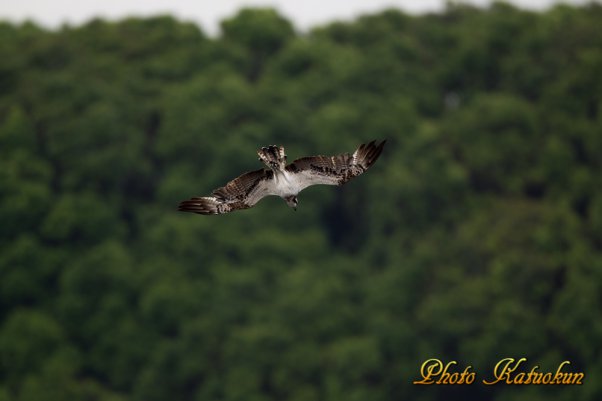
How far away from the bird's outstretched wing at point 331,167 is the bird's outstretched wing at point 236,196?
1.75ft

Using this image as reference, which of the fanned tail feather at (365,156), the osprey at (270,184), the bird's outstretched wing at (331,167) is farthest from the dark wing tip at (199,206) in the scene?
the fanned tail feather at (365,156)

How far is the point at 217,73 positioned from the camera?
73.1 m

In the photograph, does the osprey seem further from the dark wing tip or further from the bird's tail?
the bird's tail

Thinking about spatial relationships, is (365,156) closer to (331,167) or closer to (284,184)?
(331,167)

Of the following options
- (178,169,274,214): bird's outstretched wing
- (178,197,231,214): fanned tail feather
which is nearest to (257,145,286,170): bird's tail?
(178,169,274,214): bird's outstretched wing

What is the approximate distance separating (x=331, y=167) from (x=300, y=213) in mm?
43301

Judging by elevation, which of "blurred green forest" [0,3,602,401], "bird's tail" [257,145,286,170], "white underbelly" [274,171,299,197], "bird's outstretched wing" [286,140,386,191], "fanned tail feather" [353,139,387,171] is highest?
"blurred green forest" [0,3,602,401]

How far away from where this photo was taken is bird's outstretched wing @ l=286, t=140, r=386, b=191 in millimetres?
24500

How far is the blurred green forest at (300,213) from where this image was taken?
61938 mm

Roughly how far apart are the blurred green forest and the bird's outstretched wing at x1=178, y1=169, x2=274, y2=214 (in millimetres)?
36492

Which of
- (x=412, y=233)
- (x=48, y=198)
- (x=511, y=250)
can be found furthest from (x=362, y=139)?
(x=48, y=198)

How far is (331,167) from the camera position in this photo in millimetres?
25156

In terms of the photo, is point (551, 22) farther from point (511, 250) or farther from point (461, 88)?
point (511, 250)

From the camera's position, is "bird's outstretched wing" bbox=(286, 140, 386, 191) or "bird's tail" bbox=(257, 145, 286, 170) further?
"bird's outstretched wing" bbox=(286, 140, 386, 191)
